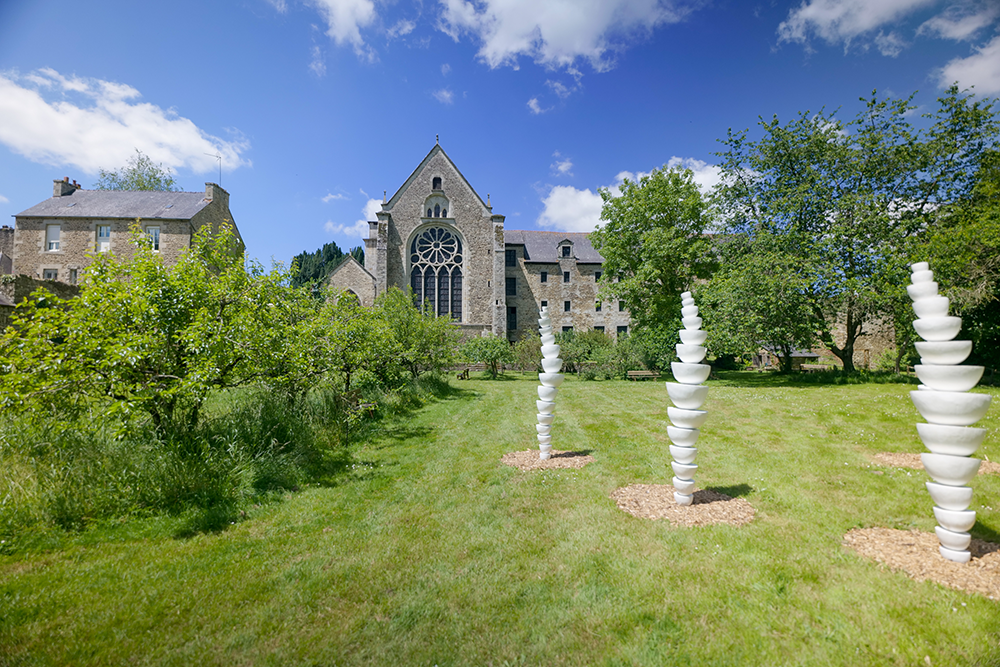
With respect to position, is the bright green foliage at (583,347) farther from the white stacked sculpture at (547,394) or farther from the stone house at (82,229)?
the stone house at (82,229)

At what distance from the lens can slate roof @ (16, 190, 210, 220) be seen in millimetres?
27000

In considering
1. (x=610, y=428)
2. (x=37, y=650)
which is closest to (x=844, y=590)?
(x=37, y=650)

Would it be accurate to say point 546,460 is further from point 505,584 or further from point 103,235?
point 103,235

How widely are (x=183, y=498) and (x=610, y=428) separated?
311 inches

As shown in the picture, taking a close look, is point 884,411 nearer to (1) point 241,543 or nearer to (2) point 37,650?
(1) point 241,543

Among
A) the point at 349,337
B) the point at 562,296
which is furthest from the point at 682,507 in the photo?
the point at 562,296

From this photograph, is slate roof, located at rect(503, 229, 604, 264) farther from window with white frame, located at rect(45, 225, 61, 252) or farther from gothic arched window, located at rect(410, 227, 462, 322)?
window with white frame, located at rect(45, 225, 61, 252)

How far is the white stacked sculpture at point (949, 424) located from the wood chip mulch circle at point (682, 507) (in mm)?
1564

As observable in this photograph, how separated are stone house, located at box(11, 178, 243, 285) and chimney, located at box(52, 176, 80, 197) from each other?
0.05 metres

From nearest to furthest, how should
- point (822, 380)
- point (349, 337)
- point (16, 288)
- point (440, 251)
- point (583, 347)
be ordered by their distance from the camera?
point (349, 337), point (16, 288), point (822, 380), point (583, 347), point (440, 251)

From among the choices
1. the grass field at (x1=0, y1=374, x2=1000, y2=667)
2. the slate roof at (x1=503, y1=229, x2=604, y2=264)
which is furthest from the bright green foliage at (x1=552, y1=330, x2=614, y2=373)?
the grass field at (x1=0, y1=374, x2=1000, y2=667)

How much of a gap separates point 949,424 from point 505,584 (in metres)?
3.94

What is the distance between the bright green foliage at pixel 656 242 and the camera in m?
22.8

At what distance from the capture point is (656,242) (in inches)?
891
